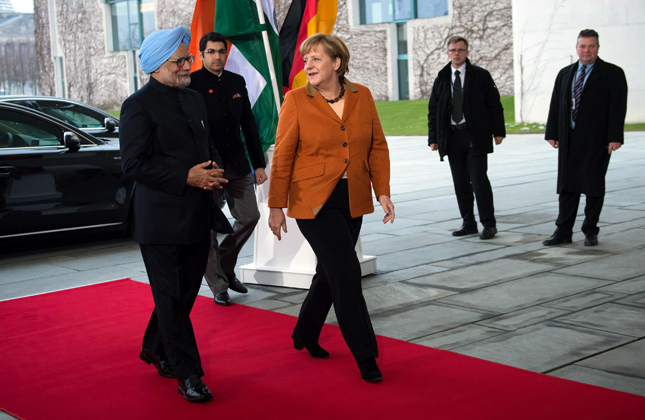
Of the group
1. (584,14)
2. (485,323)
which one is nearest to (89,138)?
(485,323)

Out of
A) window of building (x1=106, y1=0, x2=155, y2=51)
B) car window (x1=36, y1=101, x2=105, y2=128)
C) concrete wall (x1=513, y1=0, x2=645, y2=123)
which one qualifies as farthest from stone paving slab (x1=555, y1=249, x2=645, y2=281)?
window of building (x1=106, y1=0, x2=155, y2=51)

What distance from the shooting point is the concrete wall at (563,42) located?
854 inches

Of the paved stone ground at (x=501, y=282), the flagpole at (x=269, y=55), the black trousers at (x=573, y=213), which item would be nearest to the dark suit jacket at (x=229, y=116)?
the flagpole at (x=269, y=55)

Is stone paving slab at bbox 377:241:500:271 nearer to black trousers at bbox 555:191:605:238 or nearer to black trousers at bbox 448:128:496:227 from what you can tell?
black trousers at bbox 448:128:496:227

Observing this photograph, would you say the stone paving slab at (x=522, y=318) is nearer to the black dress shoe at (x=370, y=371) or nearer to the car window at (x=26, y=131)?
the black dress shoe at (x=370, y=371)

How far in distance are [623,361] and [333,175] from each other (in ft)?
5.97

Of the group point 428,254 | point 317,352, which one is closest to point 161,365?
point 317,352

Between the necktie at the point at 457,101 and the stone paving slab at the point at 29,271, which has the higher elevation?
the necktie at the point at 457,101

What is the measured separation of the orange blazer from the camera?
3924 mm

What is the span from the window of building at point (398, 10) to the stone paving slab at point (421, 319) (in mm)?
34370

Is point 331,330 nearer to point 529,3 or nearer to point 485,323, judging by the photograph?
point 485,323

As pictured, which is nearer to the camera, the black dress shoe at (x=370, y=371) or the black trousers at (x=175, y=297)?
the black trousers at (x=175, y=297)

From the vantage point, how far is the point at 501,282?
234 inches

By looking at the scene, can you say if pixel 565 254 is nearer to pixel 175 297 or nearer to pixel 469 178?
pixel 469 178
